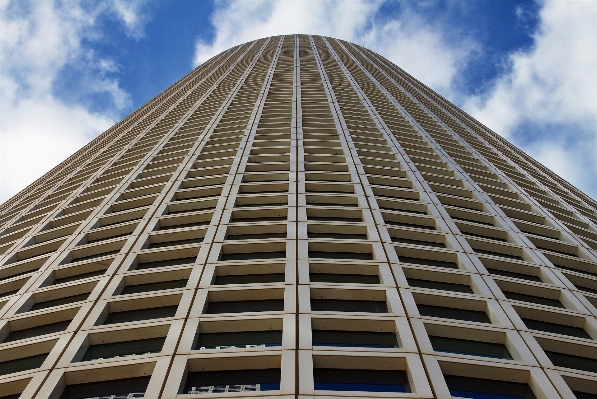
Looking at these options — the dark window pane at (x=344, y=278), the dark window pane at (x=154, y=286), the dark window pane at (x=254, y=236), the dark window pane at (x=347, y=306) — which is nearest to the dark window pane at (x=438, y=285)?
the dark window pane at (x=344, y=278)

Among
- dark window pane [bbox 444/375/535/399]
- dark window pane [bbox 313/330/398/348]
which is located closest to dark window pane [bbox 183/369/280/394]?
dark window pane [bbox 313/330/398/348]

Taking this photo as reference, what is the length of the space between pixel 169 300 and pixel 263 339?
3.18 meters

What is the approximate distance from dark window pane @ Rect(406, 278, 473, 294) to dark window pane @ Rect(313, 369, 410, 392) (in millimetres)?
4709

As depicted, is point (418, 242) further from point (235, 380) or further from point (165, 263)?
point (235, 380)

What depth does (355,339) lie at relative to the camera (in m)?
13.4

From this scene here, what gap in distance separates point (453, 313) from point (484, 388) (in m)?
3.04

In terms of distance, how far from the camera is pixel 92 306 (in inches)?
582

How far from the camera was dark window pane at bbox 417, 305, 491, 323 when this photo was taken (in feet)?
48.8

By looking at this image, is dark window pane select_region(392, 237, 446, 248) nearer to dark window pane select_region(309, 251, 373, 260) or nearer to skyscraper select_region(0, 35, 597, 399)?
skyscraper select_region(0, 35, 597, 399)

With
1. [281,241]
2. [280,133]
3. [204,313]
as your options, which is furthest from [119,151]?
[204,313]

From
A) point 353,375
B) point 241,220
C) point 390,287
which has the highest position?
point 241,220

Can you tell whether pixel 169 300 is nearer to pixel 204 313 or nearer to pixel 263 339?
pixel 204 313

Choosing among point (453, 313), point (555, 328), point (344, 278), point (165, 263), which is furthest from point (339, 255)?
point (555, 328)

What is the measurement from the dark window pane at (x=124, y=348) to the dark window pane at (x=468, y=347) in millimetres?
6691
